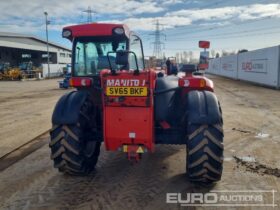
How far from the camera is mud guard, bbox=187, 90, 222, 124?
4.44 meters

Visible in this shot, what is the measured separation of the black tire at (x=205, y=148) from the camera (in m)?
4.45

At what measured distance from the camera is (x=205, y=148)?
4.45m

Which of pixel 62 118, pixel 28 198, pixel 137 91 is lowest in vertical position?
pixel 28 198

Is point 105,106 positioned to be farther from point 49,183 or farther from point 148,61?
point 148,61

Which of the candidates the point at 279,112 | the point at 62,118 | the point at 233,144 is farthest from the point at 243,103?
the point at 62,118

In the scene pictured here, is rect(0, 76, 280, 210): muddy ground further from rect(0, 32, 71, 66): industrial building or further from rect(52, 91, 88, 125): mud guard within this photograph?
rect(0, 32, 71, 66): industrial building

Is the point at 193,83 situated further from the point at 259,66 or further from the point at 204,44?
the point at 259,66

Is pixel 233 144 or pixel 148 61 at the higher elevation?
pixel 148 61

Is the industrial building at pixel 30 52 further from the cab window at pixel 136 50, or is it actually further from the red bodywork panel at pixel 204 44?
the cab window at pixel 136 50

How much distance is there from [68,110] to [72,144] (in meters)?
0.54

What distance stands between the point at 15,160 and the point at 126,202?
312 centimetres

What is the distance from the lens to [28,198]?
4.46 m

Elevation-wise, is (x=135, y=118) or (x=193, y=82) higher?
(x=193, y=82)

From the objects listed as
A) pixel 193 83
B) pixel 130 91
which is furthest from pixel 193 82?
pixel 130 91
